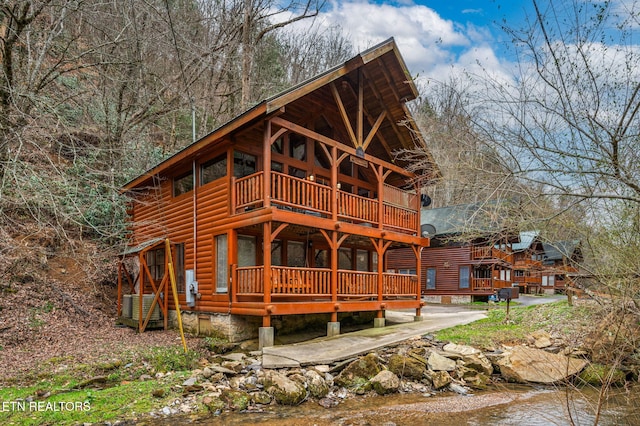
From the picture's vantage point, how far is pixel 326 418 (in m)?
6.53

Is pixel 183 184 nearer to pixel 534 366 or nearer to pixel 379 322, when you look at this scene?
pixel 379 322

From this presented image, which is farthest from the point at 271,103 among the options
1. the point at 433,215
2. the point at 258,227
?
the point at 433,215

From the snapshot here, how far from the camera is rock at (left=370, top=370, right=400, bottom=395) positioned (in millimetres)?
7900

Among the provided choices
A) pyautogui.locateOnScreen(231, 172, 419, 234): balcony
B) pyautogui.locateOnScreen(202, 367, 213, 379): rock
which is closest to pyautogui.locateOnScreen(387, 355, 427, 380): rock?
pyautogui.locateOnScreen(202, 367, 213, 379): rock

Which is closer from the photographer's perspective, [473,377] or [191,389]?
[191,389]

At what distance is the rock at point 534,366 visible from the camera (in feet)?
29.1

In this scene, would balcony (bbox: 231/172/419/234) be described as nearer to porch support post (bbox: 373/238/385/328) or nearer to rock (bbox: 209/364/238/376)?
porch support post (bbox: 373/238/385/328)

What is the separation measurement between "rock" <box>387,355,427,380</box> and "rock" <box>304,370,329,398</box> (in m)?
1.78

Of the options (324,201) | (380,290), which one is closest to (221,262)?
(324,201)

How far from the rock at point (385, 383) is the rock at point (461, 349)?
2.48 meters

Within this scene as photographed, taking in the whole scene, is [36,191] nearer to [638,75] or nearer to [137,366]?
[137,366]

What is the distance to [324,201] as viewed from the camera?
11.8 m

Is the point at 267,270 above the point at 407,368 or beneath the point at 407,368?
above

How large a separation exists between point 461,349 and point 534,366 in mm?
1601
